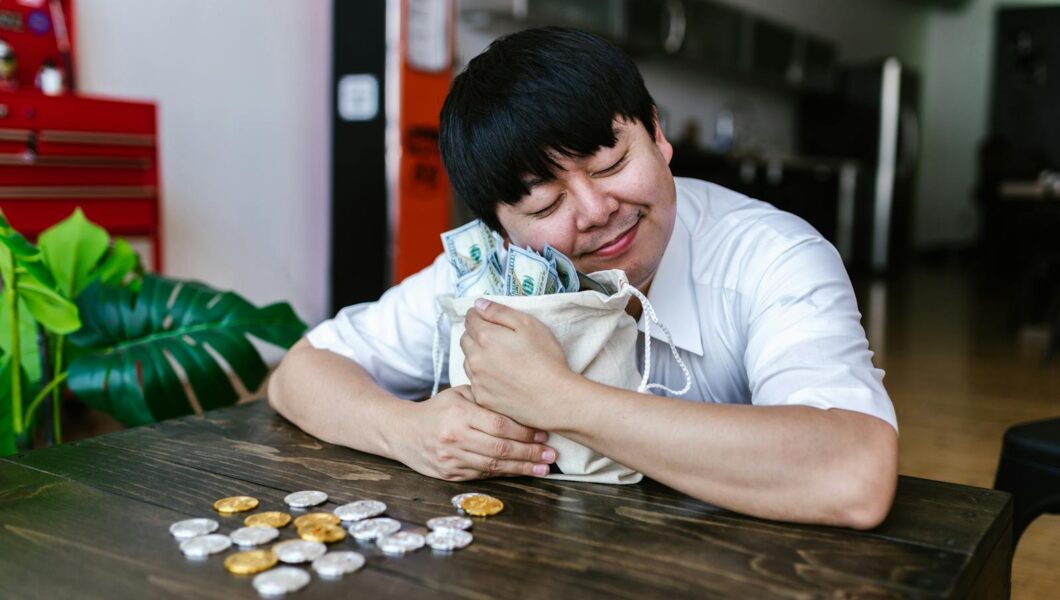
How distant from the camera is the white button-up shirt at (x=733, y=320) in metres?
0.96

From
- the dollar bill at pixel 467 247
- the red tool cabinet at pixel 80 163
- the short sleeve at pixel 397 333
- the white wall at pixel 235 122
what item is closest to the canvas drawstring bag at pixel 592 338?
the dollar bill at pixel 467 247

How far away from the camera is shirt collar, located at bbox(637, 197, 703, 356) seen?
3.91ft

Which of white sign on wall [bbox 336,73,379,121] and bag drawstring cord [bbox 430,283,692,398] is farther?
white sign on wall [bbox 336,73,379,121]

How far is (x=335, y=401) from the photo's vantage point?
1.16 meters

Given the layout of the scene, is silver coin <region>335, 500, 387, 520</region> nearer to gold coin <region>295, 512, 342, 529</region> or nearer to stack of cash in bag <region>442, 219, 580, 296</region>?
gold coin <region>295, 512, 342, 529</region>

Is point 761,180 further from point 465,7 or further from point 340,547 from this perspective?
point 340,547

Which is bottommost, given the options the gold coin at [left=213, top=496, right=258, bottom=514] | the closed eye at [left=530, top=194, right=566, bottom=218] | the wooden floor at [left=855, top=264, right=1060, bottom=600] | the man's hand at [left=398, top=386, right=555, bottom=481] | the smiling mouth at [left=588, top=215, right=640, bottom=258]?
the wooden floor at [left=855, top=264, right=1060, bottom=600]

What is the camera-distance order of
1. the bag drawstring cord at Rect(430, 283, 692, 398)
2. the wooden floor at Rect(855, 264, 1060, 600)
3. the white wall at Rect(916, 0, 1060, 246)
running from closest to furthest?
the bag drawstring cord at Rect(430, 283, 692, 398), the wooden floor at Rect(855, 264, 1060, 600), the white wall at Rect(916, 0, 1060, 246)

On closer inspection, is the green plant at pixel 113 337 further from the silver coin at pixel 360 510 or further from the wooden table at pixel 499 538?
the silver coin at pixel 360 510

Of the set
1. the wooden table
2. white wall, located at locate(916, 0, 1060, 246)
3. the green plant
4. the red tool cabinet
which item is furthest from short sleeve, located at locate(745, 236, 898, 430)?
white wall, located at locate(916, 0, 1060, 246)

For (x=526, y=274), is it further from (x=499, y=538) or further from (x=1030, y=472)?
(x=1030, y=472)

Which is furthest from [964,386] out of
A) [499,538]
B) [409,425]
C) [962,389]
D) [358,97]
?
[499,538]

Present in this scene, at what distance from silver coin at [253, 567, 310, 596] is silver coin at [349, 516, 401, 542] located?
0.08 m

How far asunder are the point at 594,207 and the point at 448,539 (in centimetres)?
42
